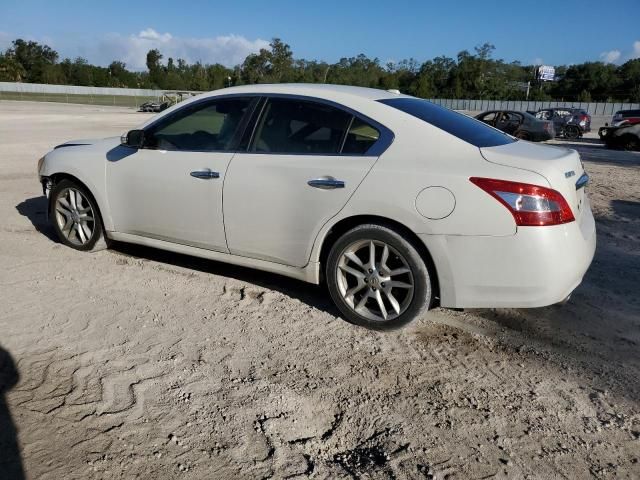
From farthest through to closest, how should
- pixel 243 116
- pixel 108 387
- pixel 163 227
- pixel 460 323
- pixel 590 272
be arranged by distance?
pixel 590 272 → pixel 163 227 → pixel 243 116 → pixel 460 323 → pixel 108 387

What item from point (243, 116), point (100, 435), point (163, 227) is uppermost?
point (243, 116)

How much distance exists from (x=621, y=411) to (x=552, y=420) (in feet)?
1.36

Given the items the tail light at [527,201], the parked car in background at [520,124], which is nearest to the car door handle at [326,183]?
the tail light at [527,201]

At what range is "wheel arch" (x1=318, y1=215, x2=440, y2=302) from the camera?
11.6 ft

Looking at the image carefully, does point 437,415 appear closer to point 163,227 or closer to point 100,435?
point 100,435

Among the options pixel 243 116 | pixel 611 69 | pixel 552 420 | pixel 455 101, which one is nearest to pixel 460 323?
pixel 552 420

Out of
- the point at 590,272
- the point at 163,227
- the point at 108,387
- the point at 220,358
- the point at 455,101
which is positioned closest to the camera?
the point at 108,387

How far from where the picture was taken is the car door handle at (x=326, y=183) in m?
3.70

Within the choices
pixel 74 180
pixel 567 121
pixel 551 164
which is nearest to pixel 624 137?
pixel 567 121

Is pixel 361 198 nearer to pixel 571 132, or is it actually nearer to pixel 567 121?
pixel 567 121

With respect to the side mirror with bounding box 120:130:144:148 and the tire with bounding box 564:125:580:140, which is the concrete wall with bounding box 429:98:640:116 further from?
the side mirror with bounding box 120:130:144:148

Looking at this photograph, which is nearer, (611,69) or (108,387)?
(108,387)

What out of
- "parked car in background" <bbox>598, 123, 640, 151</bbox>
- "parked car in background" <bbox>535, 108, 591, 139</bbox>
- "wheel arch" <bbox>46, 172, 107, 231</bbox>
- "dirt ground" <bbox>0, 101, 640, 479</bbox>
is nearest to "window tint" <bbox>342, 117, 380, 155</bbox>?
"dirt ground" <bbox>0, 101, 640, 479</bbox>

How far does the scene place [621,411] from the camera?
2902 millimetres
